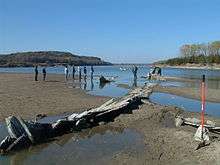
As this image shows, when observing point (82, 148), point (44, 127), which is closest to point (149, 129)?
point (82, 148)

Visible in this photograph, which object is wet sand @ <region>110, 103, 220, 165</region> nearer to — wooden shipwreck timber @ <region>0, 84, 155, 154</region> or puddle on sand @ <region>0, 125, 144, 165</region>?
puddle on sand @ <region>0, 125, 144, 165</region>

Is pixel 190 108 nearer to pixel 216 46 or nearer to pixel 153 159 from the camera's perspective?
pixel 153 159

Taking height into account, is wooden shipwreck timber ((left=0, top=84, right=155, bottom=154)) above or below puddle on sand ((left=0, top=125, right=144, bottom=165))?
above

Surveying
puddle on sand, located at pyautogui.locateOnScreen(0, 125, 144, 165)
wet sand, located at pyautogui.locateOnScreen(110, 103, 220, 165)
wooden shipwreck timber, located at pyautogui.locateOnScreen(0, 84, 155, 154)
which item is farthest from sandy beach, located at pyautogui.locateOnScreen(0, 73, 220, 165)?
wooden shipwreck timber, located at pyautogui.locateOnScreen(0, 84, 155, 154)

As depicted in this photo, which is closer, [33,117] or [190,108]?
[33,117]

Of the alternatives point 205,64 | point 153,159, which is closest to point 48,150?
point 153,159

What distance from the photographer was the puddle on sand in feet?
42.9

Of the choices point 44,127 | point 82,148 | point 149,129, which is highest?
point 44,127

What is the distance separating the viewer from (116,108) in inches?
842

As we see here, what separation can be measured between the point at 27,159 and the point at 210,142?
641 centimetres

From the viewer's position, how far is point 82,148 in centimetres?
1477

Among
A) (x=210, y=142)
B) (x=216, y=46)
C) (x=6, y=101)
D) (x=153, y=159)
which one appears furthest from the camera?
(x=216, y=46)

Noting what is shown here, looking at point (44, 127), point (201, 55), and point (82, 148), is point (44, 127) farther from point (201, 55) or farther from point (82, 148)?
point (201, 55)

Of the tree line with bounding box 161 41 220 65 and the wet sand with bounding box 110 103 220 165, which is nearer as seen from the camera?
the wet sand with bounding box 110 103 220 165
